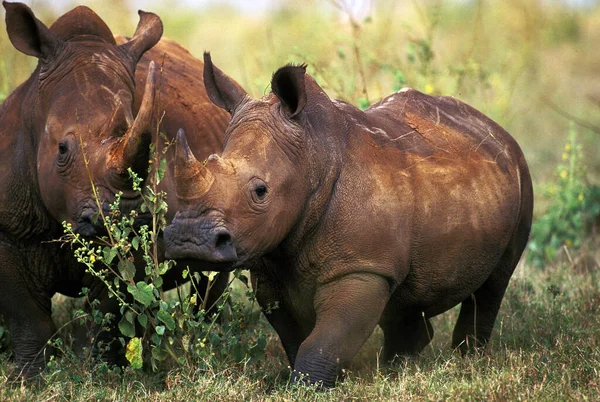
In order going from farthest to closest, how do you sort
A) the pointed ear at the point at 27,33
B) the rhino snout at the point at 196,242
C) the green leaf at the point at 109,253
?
1. the pointed ear at the point at 27,33
2. the green leaf at the point at 109,253
3. the rhino snout at the point at 196,242

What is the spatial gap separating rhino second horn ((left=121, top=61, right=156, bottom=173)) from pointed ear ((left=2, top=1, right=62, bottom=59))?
94cm

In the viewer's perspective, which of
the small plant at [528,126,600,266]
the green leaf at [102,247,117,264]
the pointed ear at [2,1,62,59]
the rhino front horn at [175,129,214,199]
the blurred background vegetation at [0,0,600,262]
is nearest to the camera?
the rhino front horn at [175,129,214,199]

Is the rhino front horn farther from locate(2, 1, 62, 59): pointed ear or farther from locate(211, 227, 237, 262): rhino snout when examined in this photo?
locate(2, 1, 62, 59): pointed ear

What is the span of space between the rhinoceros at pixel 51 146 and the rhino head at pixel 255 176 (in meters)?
0.59

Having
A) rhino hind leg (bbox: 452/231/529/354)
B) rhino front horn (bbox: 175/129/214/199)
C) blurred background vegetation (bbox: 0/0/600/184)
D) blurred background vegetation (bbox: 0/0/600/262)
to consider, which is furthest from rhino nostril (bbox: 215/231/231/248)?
blurred background vegetation (bbox: 0/0/600/184)

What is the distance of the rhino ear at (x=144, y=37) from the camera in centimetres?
640

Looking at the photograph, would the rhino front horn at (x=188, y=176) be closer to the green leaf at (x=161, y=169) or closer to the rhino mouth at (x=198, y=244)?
the rhino mouth at (x=198, y=244)

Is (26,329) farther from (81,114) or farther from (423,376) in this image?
(423,376)

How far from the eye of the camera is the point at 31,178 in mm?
6133

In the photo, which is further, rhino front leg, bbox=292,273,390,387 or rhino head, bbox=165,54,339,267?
rhino front leg, bbox=292,273,390,387

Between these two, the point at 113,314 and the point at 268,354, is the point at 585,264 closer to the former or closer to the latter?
the point at 268,354

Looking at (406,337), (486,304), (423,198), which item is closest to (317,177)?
(423,198)

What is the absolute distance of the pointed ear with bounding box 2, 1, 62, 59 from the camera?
607 centimetres

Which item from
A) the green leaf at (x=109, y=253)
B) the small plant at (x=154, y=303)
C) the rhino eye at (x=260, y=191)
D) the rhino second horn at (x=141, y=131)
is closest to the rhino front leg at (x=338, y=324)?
the small plant at (x=154, y=303)
